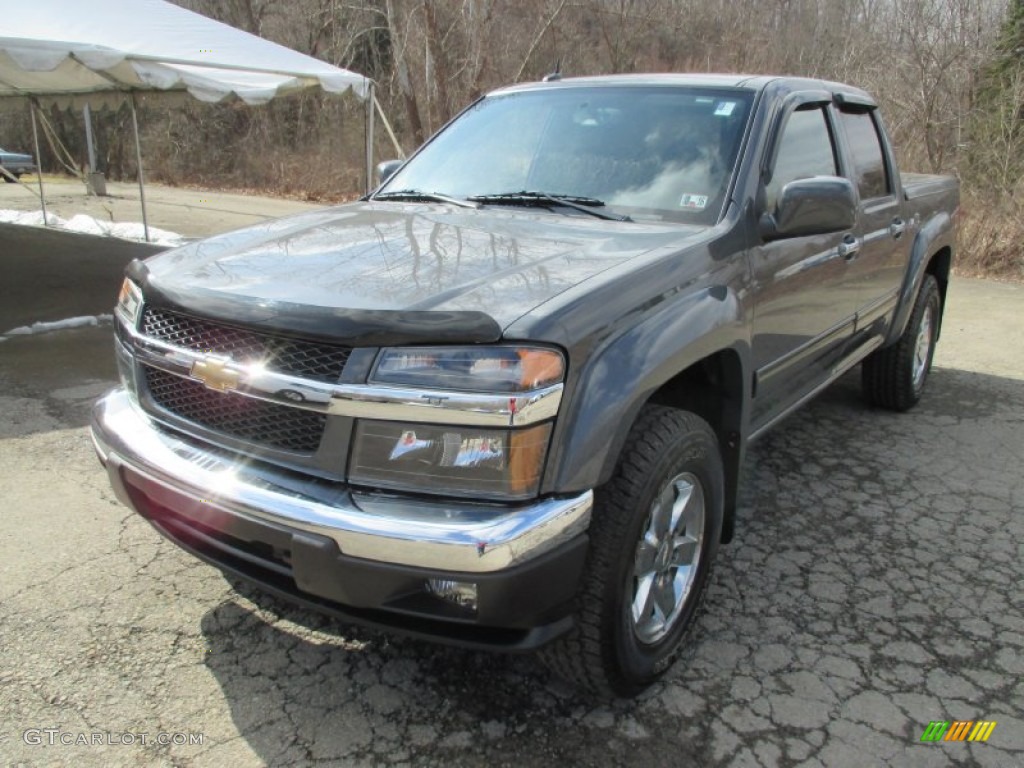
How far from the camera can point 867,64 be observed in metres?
15.6

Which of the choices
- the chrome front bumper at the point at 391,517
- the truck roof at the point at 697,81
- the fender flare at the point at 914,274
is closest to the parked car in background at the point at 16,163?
the truck roof at the point at 697,81

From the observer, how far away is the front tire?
212 centimetres

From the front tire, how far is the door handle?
4.90 feet

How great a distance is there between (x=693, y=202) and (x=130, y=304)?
1927mm

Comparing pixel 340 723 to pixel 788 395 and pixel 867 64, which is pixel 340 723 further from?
pixel 867 64

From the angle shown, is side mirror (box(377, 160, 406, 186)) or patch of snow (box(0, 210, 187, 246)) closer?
side mirror (box(377, 160, 406, 186))

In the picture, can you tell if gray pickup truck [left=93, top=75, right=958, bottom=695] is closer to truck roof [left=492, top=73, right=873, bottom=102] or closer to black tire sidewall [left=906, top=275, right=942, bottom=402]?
truck roof [left=492, top=73, right=873, bottom=102]

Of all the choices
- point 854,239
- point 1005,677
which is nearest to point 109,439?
point 1005,677

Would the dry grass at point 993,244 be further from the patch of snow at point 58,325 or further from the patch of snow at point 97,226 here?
the patch of snow at point 97,226

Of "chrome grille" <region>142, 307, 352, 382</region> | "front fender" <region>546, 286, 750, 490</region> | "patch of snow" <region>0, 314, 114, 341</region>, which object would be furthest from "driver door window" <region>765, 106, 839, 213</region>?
"patch of snow" <region>0, 314, 114, 341</region>

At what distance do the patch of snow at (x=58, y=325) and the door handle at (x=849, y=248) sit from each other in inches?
232

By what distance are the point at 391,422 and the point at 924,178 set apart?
490 cm

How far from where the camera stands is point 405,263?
2.37 meters

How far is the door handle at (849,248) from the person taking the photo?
3586 mm
